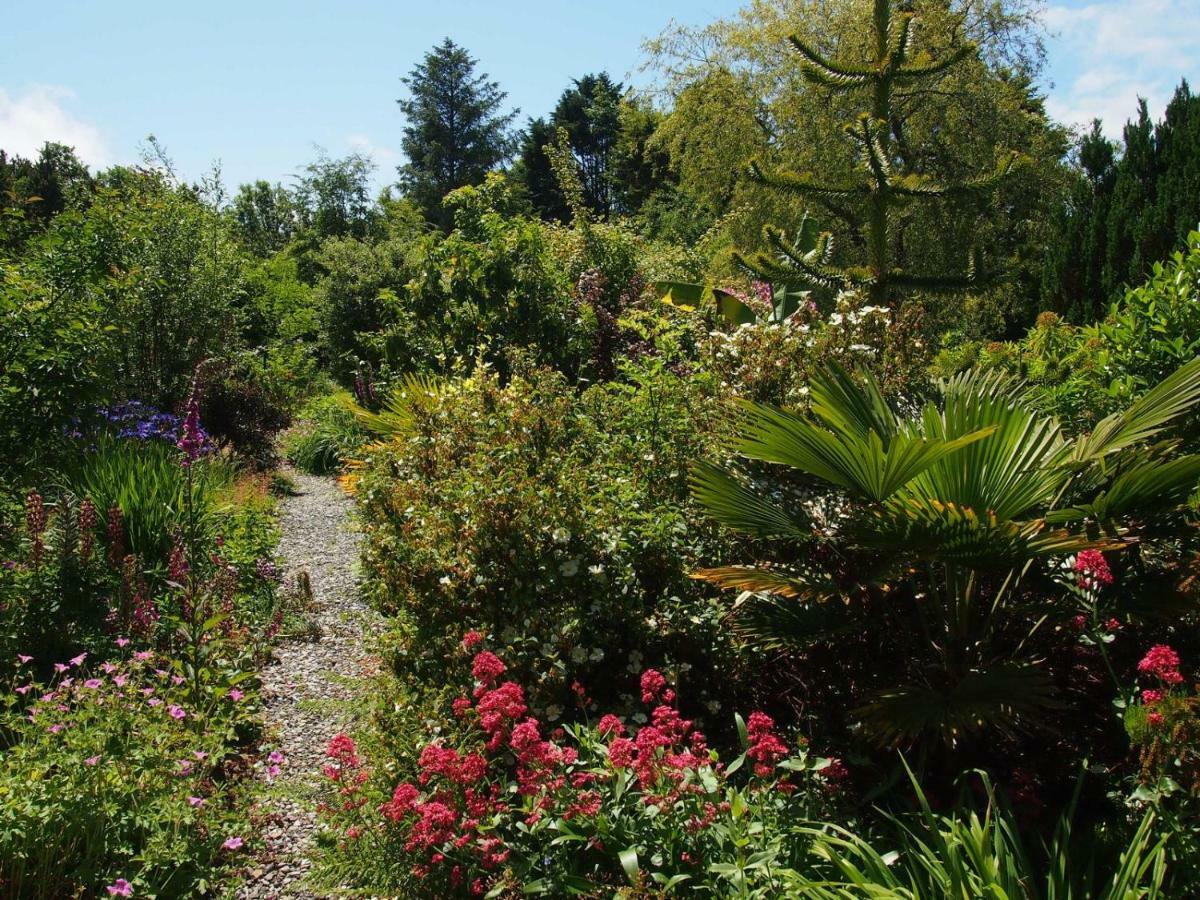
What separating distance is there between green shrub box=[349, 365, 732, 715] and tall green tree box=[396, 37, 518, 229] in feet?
124

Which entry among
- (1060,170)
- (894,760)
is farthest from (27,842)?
(1060,170)

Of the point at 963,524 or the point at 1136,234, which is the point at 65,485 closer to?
the point at 963,524

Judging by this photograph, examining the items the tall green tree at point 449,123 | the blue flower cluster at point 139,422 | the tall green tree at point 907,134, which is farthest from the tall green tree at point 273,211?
the blue flower cluster at point 139,422

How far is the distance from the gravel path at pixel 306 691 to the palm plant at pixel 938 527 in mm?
1834

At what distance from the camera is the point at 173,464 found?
6.48 meters

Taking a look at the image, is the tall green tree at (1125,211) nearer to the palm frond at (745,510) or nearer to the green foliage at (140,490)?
the palm frond at (745,510)

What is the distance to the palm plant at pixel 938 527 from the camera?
2.63 metres

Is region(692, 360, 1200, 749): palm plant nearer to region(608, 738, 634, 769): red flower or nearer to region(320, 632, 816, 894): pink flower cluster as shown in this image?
region(320, 632, 816, 894): pink flower cluster

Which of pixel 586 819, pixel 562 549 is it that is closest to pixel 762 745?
pixel 586 819

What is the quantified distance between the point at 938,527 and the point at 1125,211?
1179 cm

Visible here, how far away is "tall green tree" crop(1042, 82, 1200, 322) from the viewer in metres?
11.3

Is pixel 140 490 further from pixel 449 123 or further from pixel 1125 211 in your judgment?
pixel 449 123

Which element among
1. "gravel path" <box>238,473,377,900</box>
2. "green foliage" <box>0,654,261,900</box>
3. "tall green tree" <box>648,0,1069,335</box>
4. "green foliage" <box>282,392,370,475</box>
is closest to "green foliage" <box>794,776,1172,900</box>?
"gravel path" <box>238,473,377,900</box>

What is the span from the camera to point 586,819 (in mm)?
2447
